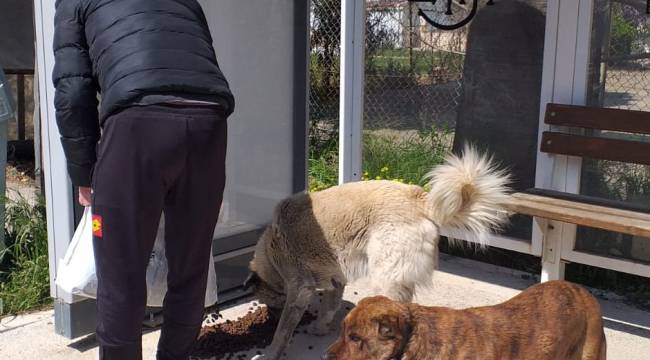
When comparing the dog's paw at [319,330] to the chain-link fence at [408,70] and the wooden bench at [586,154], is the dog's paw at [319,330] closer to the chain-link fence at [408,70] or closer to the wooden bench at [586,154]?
the wooden bench at [586,154]

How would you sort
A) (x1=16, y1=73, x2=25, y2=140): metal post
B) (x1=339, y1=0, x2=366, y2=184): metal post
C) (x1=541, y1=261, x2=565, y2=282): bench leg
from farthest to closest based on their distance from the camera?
(x1=16, y1=73, x2=25, y2=140): metal post
(x1=339, y1=0, x2=366, y2=184): metal post
(x1=541, y1=261, x2=565, y2=282): bench leg

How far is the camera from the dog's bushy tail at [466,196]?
12.0ft

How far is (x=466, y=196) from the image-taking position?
370 cm

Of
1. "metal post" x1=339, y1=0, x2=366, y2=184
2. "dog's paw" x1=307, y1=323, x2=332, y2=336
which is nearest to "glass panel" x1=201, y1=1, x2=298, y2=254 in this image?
"metal post" x1=339, y1=0, x2=366, y2=184

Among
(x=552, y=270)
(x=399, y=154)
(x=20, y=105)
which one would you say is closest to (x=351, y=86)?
(x=399, y=154)

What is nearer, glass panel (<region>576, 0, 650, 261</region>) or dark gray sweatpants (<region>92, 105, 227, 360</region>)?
dark gray sweatpants (<region>92, 105, 227, 360</region>)

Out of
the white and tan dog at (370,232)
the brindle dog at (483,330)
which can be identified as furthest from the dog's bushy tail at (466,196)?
the brindle dog at (483,330)

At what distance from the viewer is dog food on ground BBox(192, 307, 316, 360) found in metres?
4.21

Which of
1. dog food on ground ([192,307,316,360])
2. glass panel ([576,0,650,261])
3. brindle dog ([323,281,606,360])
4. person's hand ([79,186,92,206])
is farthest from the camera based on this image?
glass panel ([576,0,650,261])

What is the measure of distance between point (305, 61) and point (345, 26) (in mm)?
715

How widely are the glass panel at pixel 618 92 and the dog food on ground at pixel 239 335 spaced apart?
6.57 feet

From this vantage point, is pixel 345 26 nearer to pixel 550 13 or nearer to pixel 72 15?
pixel 550 13

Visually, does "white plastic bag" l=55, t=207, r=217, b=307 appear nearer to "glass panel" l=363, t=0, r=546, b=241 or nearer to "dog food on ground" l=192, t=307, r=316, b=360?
"dog food on ground" l=192, t=307, r=316, b=360

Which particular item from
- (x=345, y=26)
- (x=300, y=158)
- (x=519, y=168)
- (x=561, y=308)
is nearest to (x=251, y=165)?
(x=300, y=158)
